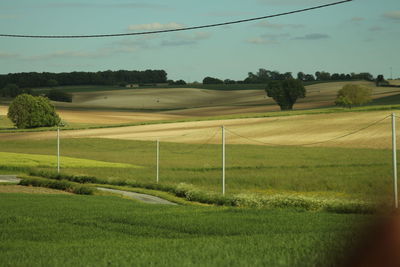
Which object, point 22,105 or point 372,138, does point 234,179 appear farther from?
point 22,105

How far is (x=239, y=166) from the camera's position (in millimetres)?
45094

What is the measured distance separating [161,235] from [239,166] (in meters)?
29.9

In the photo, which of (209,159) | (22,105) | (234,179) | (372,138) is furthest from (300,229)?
(22,105)

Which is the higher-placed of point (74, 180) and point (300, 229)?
point (300, 229)

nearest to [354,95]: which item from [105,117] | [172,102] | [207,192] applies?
[105,117]

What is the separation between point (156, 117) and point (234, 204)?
9550 centimetres

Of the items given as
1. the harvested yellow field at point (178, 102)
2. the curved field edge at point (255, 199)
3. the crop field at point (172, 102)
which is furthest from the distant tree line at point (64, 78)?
the curved field edge at point (255, 199)

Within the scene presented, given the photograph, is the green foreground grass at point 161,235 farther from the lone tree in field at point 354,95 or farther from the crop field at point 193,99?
the crop field at point 193,99

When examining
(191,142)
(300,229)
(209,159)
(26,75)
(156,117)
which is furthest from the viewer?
(26,75)

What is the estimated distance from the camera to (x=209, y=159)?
173ft

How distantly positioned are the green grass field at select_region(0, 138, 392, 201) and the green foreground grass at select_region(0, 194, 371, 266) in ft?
27.7

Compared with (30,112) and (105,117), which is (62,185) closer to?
(30,112)

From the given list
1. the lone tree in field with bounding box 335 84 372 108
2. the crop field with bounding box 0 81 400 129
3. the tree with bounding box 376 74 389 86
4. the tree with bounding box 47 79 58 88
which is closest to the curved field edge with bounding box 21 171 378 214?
the crop field with bounding box 0 81 400 129

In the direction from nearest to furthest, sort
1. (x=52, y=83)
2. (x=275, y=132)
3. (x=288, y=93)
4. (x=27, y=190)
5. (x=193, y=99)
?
1. (x=27, y=190)
2. (x=275, y=132)
3. (x=288, y=93)
4. (x=193, y=99)
5. (x=52, y=83)
